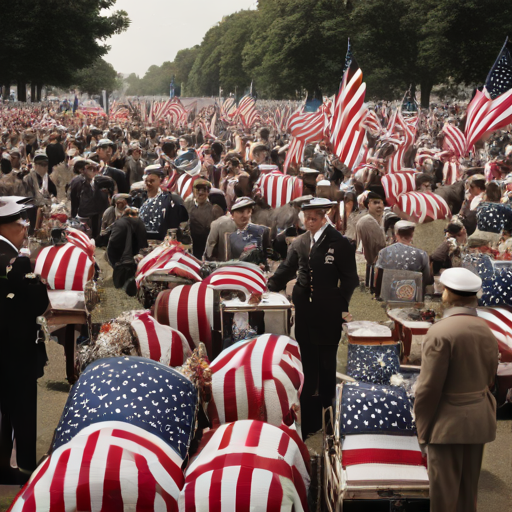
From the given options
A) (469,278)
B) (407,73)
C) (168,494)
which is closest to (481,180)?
(469,278)

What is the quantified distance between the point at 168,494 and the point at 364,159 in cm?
1432

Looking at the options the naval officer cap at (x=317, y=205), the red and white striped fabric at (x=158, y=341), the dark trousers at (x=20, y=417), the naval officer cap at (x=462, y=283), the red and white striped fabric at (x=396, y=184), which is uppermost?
the naval officer cap at (x=317, y=205)

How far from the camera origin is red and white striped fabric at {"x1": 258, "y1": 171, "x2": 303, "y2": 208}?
44.1 feet

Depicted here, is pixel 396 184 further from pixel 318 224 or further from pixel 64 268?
pixel 318 224

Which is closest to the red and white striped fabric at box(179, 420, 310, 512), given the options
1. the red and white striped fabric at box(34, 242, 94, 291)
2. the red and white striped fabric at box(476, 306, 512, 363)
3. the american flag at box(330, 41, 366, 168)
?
the red and white striped fabric at box(476, 306, 512, 363)

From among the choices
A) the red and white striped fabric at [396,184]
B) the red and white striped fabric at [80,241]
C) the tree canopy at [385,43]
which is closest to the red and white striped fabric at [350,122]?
the red and white striped fabric at [396,184]

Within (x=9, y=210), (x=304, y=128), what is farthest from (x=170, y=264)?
(x=304, y=128)

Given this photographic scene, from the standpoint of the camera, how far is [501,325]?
687cm

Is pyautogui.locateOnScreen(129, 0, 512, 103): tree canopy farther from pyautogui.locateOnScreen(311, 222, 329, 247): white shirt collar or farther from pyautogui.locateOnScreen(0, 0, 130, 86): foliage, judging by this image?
pyautogui.locateOnScreen(311, 222, 329, 247): white shirt collar

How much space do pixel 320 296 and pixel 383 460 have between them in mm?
1993

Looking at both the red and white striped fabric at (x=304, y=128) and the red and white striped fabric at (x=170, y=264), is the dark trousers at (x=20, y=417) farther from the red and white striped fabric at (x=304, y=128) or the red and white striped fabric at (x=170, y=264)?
the red and white striped fabric at (x=304, y=128)

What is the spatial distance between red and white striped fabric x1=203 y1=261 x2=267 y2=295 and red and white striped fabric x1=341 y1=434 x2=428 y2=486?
7.74ft

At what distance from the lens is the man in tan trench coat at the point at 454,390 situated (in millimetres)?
4461

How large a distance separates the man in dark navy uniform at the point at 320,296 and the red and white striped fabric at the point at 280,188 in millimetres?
6749
